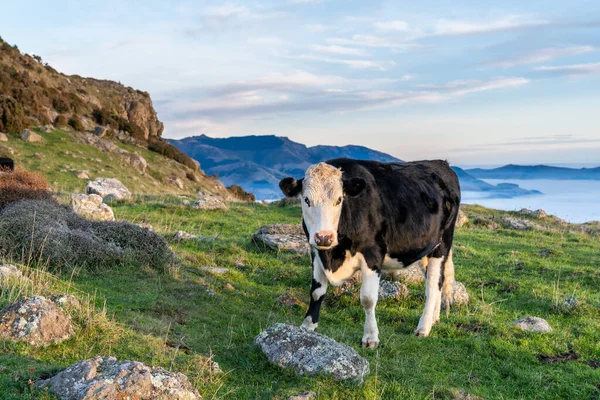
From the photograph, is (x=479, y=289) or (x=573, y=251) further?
(x=573, y=251)

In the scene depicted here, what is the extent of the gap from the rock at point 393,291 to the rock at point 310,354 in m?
3.90

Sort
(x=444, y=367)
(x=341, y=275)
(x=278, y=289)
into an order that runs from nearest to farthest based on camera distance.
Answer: (x=444, y=367)
(x=341, y=275)
(x=278, y=289)

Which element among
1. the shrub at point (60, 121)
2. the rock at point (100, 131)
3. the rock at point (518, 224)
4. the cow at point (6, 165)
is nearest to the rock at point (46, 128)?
the shrub at point (60, 121)

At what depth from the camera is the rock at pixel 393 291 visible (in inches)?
415

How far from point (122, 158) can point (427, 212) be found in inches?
1450

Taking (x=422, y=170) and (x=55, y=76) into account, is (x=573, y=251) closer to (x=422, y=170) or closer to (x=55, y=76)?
(x=422, y=170)

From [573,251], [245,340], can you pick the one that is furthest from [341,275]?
[573,251]

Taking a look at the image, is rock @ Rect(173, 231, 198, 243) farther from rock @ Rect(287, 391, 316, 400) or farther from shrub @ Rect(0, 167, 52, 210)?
rock @ Rect(287, 391, 316, 400)

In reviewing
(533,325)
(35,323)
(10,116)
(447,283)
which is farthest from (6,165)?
(10,116)

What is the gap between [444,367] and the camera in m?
7.61

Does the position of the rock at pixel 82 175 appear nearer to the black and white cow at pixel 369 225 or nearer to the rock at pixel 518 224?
the rock at pixel 518 224

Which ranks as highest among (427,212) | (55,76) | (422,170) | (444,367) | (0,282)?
(55,76)

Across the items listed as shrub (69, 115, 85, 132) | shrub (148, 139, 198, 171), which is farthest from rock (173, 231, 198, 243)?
shrub (148, 139, 198, 171)

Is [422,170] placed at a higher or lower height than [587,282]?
higher
